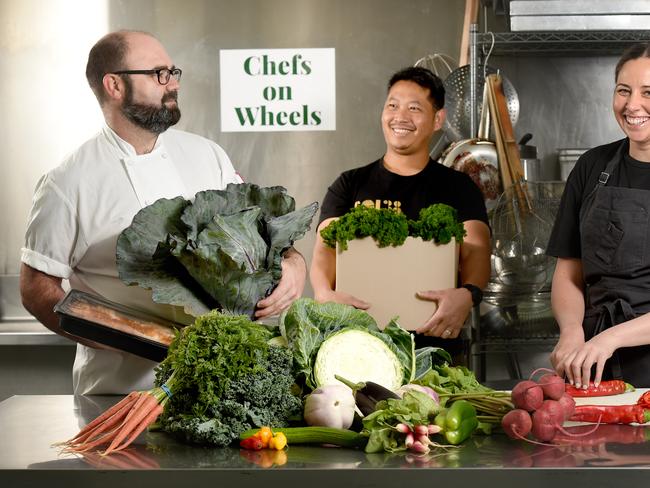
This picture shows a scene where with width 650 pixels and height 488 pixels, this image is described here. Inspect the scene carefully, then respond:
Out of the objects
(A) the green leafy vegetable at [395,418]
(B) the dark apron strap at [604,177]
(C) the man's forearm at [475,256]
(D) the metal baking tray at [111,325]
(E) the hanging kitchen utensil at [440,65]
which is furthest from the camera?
(E) the hanging kitchen utensil at [440,65]

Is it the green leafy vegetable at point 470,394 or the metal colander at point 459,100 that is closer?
the green leafy vegetable at point 470,394

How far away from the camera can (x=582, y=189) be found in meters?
2.50

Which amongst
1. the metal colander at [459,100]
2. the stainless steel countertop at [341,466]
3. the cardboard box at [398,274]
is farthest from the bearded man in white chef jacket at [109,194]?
the metal colander at [459,100]

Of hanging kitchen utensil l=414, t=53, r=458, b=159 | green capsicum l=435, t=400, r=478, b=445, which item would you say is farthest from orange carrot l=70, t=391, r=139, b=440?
hanging kitchen utensil l=414, t=53, r=458, b=159

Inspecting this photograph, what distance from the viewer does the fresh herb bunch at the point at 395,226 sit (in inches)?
102

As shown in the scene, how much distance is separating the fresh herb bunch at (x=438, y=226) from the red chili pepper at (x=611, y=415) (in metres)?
1.03

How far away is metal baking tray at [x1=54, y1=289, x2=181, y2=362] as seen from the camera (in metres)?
1.75

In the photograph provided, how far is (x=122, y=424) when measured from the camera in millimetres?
1463

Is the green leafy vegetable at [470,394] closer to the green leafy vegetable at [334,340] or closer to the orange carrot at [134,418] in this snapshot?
the green leafy vegetable at [334,340]

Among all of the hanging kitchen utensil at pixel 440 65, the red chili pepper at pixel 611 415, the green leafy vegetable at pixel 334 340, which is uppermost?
the hanging kitchen utensil at pixel 440 65

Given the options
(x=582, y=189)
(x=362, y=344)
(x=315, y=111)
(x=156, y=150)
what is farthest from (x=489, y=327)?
(x=362, y=344)

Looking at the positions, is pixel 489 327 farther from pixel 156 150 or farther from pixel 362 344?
pixel 362 344

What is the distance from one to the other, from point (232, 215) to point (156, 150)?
1.77 feet

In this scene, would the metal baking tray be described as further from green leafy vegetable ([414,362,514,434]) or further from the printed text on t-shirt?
the printed text on t-shirt
